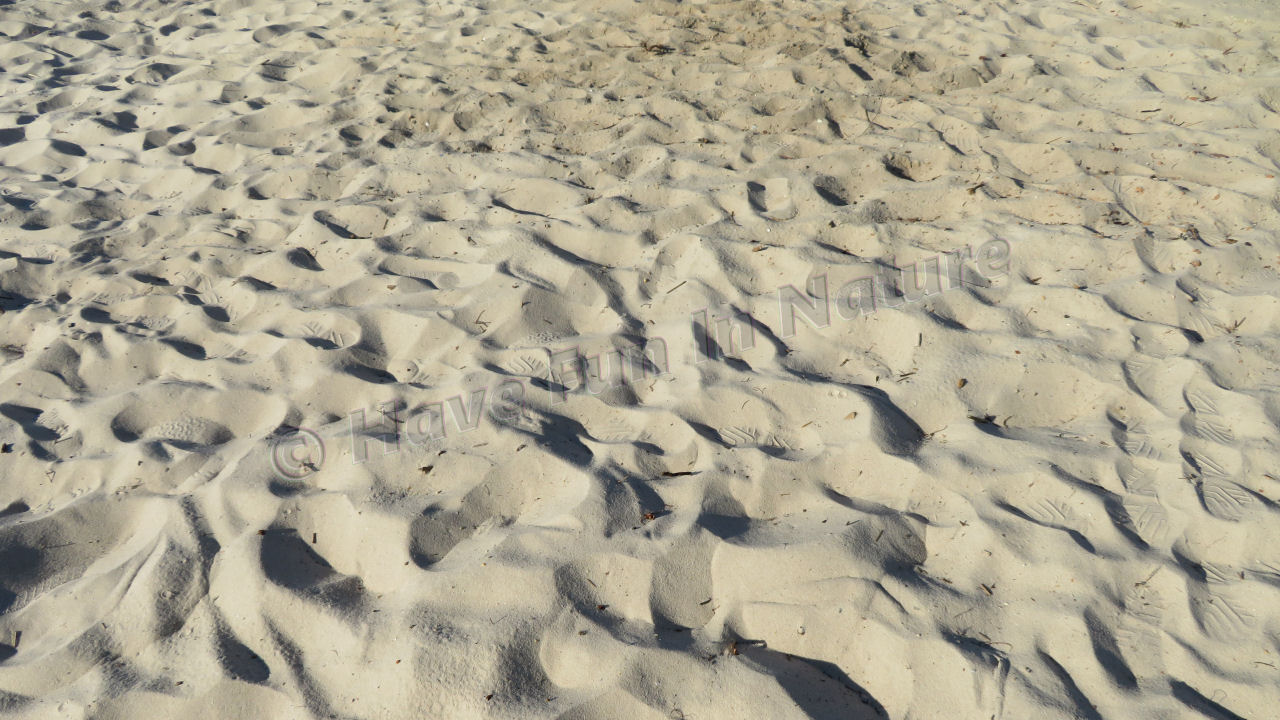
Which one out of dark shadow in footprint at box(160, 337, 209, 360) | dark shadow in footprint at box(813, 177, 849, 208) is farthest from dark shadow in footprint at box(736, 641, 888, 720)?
dark shadow in footprint at box(160, 337, 209, 360)

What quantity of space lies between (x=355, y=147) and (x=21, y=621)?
8.36 feet

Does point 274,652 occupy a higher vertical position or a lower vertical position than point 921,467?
lower

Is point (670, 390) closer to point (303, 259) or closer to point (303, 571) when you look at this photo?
point (303, 571)

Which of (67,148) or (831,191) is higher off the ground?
(831,191)

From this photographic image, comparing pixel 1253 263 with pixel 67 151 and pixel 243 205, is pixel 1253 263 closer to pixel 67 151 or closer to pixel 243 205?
pixel 243 205

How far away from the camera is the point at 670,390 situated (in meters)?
2.40

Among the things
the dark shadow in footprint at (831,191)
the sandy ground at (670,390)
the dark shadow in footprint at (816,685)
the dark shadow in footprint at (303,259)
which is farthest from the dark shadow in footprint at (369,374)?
the dark shadow in footprint at (831,191)

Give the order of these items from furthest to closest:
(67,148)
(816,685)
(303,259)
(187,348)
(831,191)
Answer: (67,148) → (831,191) → (303,259) → (187,348) → (816,685)

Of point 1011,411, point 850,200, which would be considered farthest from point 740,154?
point 1011,411

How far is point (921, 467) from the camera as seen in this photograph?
2.06m

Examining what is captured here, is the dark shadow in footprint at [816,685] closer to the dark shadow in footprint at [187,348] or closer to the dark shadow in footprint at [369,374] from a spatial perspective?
the dark shadow in footprint at [369,374]

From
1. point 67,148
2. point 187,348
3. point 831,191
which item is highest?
point 831,191

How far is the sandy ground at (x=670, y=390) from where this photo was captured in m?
1.73

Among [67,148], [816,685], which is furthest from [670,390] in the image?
[67,148]
